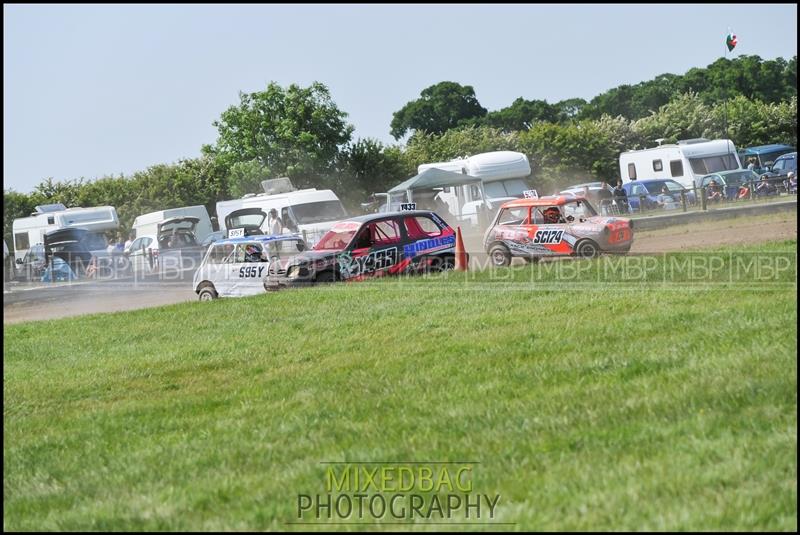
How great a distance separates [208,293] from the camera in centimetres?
2064

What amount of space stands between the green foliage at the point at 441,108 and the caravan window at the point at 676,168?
5588 cm

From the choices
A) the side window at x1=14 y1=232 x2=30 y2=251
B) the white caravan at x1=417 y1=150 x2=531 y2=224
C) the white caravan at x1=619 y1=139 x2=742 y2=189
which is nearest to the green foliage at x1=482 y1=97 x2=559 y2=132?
the white caravan at x1=619 y1=139 x2=742 y2=189

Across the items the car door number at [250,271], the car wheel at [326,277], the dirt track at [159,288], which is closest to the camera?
the car wheel at [326,277]

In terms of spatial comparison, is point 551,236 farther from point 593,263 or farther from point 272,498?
point 272,498

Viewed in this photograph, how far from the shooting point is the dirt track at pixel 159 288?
2073cm

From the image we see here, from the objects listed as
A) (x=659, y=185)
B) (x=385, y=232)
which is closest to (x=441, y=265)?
(x=385, y=232)

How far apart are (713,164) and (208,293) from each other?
2866cm

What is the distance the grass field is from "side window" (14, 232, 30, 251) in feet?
92.3

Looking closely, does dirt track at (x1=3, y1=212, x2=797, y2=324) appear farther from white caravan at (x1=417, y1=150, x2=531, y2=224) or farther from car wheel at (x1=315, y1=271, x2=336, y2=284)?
white caravan at (x1=417, y1=150, x2=531, y2=224)

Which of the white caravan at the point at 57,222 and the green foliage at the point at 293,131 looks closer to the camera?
the white caravan at the point at 57,222

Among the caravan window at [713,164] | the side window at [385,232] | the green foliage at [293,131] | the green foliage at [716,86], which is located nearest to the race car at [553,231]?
the side window at [385,232]

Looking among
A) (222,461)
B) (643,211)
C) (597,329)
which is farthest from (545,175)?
(222,461)

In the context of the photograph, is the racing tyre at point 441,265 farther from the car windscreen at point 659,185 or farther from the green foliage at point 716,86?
the green foliage at point 716,86

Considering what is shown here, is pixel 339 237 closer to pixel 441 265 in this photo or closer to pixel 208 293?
pixel 441 265
